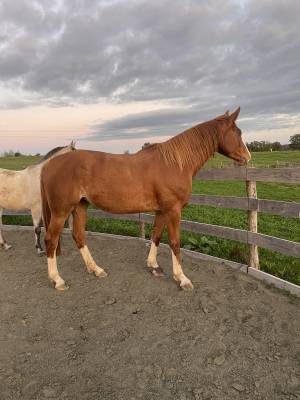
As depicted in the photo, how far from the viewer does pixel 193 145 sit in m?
4.44

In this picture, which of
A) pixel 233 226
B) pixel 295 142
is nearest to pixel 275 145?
Answer: pixel 295 142

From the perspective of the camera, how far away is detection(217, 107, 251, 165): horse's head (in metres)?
4.38

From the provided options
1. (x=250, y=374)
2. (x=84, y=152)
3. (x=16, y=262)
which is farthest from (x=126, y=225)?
(x=250, y=374)

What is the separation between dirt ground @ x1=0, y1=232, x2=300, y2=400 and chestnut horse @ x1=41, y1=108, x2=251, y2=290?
44 cm

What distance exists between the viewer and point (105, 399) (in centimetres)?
240

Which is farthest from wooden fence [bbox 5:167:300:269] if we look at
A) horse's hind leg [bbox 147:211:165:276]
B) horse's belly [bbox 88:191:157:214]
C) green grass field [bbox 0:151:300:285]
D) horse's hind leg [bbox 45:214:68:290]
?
horse's hind leg [bbox 45:214:68:290]

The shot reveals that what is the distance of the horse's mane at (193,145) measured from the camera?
440 cm

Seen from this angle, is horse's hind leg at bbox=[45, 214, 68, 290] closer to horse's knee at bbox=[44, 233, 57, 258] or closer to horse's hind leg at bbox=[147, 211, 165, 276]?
horse's knee at bbox=[44, 233, 57, 258]

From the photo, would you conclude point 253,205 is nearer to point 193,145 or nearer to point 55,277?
point 193,145

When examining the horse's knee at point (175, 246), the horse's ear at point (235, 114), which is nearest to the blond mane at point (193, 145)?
the horse's ear at point (235, 114)

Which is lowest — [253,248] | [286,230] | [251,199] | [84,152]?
→ [286,230]

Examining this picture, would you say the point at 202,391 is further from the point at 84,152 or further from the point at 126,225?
the point at 126,225

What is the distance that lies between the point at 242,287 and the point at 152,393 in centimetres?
207

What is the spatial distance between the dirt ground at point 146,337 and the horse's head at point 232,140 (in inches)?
63.5
